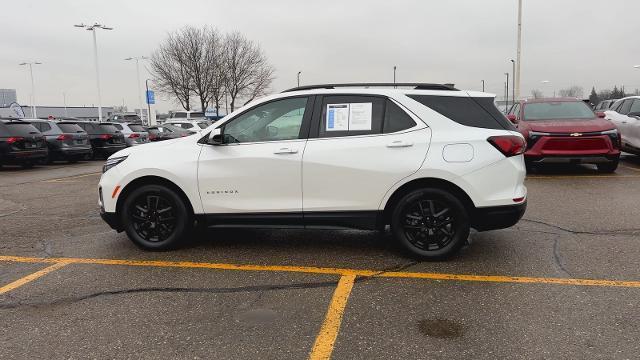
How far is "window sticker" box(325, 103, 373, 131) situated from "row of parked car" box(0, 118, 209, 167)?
43.5ft

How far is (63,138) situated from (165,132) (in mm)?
6073

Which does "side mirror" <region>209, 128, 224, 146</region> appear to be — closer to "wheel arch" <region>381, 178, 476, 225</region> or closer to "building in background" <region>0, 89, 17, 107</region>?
"wheel arch" <region>381, 178, 476, 225</region>

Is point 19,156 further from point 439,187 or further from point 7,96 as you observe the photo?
point 7,96

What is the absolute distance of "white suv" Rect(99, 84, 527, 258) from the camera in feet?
15.0

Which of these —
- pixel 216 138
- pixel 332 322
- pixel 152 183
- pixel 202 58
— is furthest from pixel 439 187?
pixel 202 58

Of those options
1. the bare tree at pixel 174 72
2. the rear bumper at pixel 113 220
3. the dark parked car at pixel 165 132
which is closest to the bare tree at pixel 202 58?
the bare tree at pixel 174 72

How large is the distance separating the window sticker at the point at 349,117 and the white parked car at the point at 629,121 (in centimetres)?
952

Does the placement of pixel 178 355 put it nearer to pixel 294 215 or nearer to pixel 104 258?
pixel 294 215

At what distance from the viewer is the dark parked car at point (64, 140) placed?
54.2 feet

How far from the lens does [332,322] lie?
343 centimetres

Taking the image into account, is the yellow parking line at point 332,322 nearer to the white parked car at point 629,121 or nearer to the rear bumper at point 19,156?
the white parked car at point 629,121

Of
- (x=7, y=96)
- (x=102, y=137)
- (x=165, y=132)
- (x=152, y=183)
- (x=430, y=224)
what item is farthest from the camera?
(x=7, y=96)

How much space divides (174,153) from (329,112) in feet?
5.34

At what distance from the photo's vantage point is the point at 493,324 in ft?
11.0
